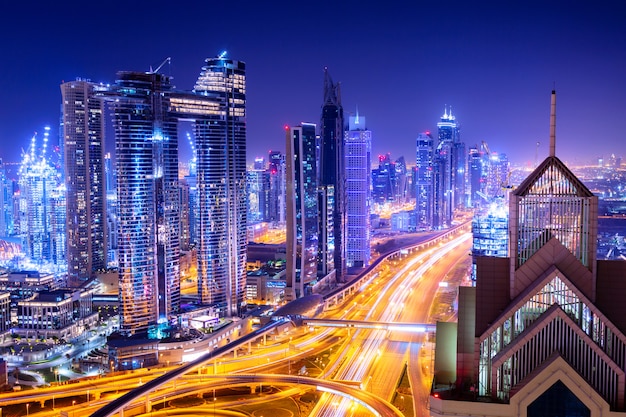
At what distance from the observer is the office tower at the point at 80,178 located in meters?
58.9

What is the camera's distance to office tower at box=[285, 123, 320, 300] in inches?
1950

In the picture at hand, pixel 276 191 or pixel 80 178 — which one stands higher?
pixel 80 178

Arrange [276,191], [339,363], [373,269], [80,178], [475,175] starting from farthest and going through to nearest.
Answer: [475,175]
[276,191]
[373,269]
[80,178]
[339,363]

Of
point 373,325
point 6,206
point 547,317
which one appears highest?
point 6,206

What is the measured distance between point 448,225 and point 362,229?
33192 millimetres

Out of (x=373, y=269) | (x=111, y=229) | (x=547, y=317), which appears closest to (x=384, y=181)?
(x=373, y=269)

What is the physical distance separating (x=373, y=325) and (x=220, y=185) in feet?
52.5

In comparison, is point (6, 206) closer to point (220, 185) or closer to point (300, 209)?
point (220, 185)

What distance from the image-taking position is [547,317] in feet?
48.3

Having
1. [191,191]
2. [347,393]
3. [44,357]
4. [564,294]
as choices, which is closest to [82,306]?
[44,357]

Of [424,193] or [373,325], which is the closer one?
[373,325]

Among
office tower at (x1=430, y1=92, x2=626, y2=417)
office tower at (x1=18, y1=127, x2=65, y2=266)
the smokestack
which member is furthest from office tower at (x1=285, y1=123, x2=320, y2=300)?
office tower at (x1=430, y1=92, x2=626, y2=417)

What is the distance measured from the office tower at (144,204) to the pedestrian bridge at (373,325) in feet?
32.2

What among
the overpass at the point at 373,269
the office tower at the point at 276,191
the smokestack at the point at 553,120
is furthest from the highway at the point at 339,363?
the office tower at the point at 276,191
